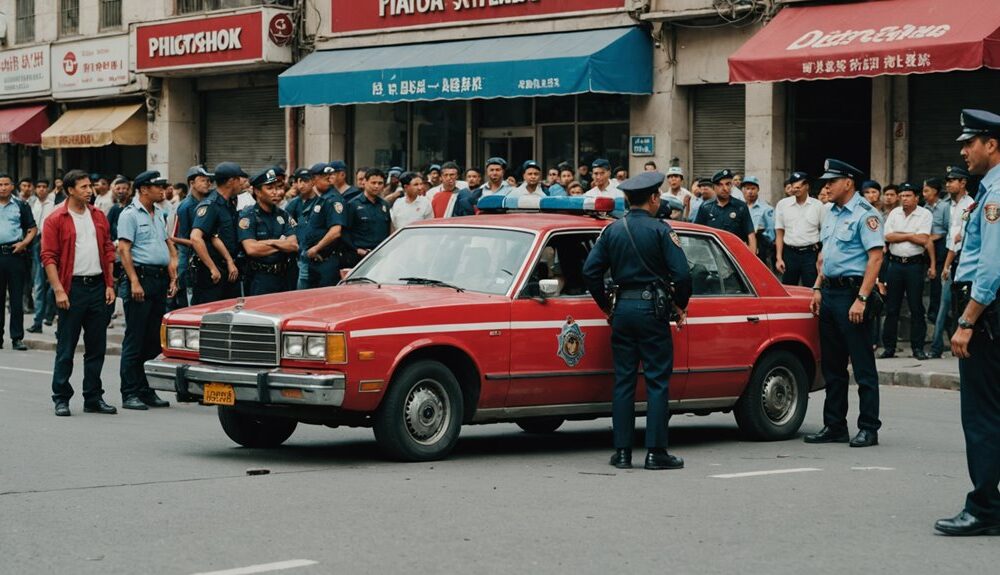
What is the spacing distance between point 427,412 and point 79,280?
424 centimetres

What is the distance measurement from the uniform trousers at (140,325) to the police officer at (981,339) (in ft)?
24.9

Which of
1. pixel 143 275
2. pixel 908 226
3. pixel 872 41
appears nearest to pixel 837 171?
pixel 143 275

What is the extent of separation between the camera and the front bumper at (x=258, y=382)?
9.30 meters

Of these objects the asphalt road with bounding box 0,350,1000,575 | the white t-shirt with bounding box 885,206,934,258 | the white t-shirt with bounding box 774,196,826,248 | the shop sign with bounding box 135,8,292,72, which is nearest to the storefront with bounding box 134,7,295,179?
the shop sign with bounding box 135,8,292,72

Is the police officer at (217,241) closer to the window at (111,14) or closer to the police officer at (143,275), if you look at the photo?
the police officer at (143,275)

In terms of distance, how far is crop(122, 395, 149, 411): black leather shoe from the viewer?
13250mm

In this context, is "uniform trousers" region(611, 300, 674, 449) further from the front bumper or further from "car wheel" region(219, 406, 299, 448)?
"car wheel" region(219, 406, 299, 448)

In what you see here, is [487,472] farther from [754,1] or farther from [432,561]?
[754,1]

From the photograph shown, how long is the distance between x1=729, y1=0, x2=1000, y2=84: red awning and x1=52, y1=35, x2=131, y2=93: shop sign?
16384 millimetres

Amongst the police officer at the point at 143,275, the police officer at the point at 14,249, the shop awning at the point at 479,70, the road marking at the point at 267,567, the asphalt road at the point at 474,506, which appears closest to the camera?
the road marking at the point at 267,567

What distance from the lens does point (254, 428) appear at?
1066 centimetres

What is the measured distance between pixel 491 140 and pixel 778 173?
585 cm

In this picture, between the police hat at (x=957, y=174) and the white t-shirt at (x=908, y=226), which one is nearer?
the police hat at (x=957, y=174)

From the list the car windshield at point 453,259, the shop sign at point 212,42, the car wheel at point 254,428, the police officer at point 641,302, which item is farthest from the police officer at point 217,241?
the shop sign at point 212,42
